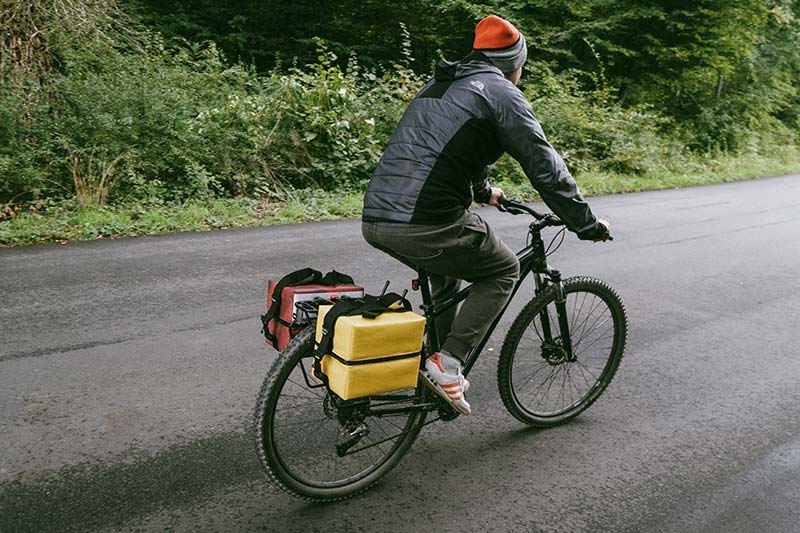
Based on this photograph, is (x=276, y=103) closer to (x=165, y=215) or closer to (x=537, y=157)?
(x=165, y=215)

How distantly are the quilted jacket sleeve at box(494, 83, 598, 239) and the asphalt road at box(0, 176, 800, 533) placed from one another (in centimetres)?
135

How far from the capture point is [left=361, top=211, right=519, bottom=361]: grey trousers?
2.95 meters

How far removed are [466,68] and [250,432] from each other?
2.27m

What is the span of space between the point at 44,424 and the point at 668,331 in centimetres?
476

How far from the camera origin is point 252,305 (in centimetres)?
554

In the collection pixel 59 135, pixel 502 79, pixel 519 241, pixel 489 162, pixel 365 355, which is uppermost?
pixel 502 79

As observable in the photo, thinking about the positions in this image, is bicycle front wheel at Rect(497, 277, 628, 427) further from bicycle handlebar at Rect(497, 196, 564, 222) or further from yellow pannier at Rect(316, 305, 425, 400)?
yellow pannier at Rect(316, 305, 425, 400)

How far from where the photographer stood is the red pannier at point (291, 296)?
292 centimetres

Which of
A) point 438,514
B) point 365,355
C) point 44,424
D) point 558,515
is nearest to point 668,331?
point 558,515

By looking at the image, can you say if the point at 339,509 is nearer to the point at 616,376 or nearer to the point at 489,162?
the point at 489,162

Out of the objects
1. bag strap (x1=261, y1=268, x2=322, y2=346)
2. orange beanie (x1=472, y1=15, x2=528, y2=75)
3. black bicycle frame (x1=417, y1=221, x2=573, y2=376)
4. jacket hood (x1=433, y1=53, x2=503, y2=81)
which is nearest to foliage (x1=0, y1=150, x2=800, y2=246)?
bag strap (x1=261, y1=268, x2=322, y2=346)

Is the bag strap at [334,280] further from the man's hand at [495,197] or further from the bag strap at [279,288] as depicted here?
the man's hand at [495,197]

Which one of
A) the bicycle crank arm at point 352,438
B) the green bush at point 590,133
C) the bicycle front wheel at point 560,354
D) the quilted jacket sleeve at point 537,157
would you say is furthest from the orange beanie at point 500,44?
the green bush at point 590,133

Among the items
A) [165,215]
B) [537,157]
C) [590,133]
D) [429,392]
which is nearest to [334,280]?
[429,392]
